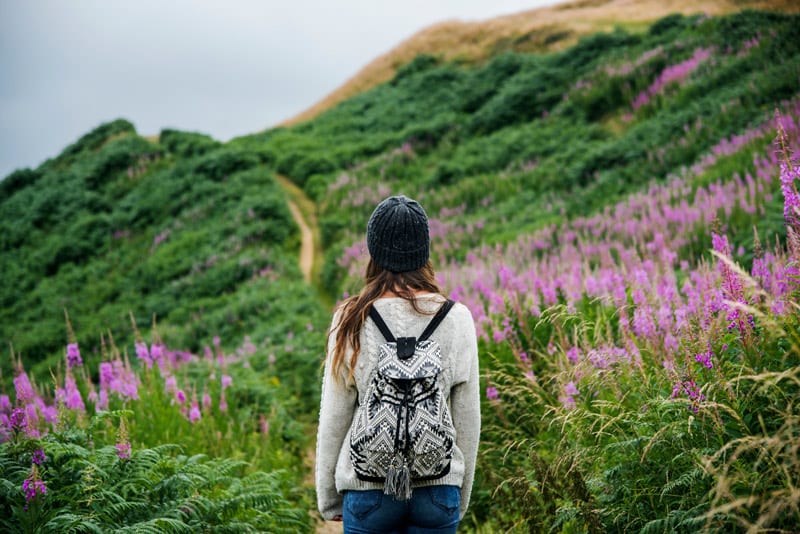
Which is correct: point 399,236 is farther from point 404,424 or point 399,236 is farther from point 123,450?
point 123,450

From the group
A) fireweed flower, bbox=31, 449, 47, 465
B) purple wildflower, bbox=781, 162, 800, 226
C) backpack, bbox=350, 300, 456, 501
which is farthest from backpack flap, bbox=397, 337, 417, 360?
fireweed flower, bbox=31, 449, 47, 465

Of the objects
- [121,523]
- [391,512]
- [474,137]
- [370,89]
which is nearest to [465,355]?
[391,512]

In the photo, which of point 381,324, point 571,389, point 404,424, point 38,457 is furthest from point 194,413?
point 404,424

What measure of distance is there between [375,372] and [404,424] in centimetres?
25

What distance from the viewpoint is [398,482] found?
2500mm

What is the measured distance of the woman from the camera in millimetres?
2627

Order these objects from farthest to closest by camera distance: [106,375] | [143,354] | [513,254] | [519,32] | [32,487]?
[519,32]
[513,254]
[143,354]
[106,375]
[32,487]

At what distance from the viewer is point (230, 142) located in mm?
32156

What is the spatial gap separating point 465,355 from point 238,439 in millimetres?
4618

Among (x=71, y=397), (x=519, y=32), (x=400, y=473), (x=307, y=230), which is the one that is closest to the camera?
(x=400, y=473)

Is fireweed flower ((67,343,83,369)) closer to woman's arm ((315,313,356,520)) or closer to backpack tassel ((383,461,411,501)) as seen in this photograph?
woman's arm ((315,313,356,520))

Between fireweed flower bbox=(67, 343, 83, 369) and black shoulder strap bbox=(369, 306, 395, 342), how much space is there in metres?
4.03

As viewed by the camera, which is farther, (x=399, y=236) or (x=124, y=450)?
(x=124, y=450)

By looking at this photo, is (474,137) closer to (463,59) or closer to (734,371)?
(463,59)
